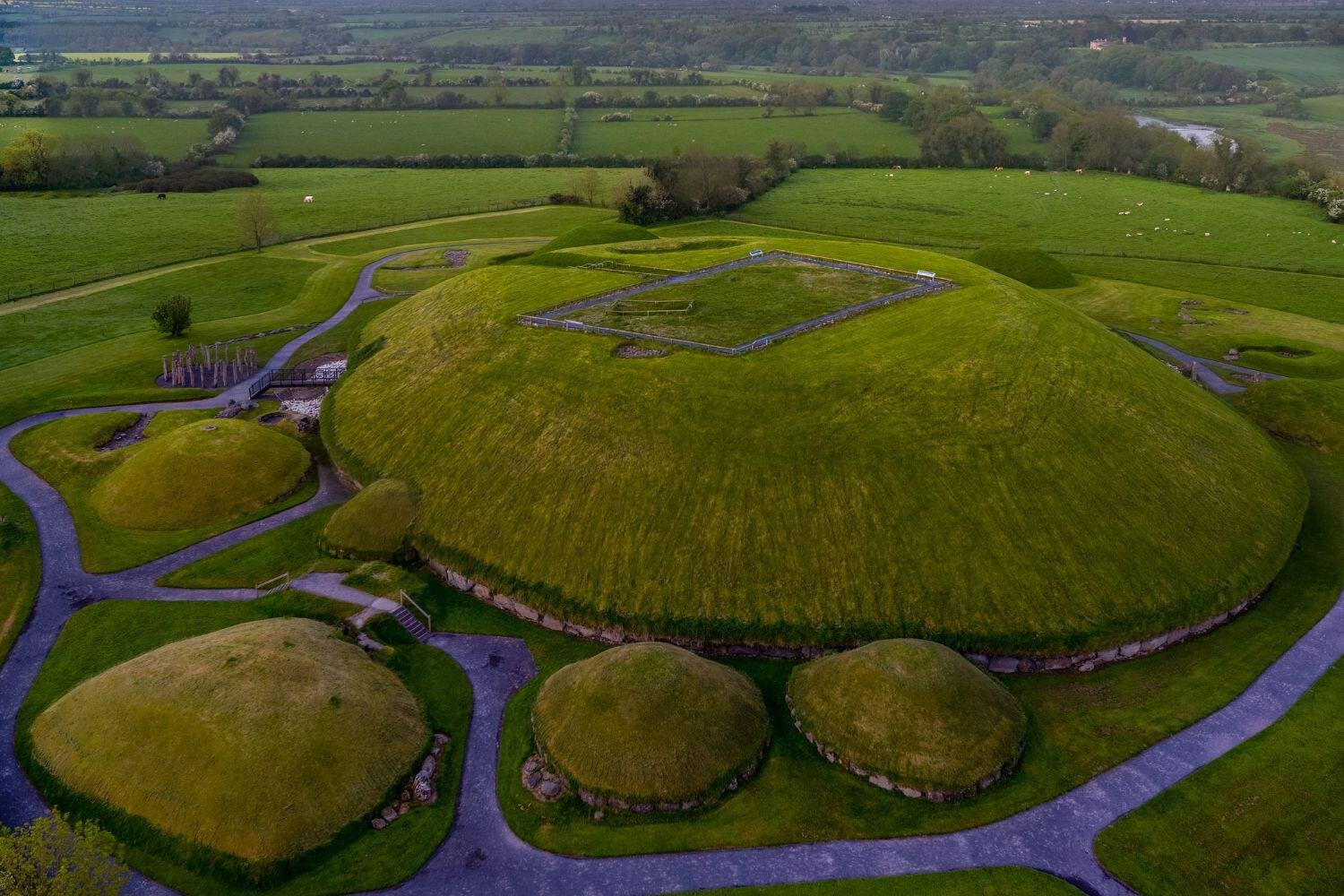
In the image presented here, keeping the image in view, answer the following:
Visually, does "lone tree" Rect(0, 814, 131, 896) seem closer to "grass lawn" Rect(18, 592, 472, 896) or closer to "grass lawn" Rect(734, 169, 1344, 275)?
"grass lawn" Rect(18, 592, 472, 896)

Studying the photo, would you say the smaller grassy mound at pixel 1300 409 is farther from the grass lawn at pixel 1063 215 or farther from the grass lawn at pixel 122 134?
the grass lawn at pixel 122 134

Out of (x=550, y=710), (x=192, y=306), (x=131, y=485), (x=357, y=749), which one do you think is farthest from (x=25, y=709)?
(x=192, y=306)

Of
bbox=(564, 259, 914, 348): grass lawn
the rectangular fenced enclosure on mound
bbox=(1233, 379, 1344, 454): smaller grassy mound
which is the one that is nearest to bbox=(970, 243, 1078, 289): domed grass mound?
the rectangular fenced enclosure on mound

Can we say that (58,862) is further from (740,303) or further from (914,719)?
(740,303)

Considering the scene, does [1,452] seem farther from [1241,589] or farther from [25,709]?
[1241,589]

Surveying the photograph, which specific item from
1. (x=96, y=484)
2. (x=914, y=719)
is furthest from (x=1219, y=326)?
(x=96, y=484)

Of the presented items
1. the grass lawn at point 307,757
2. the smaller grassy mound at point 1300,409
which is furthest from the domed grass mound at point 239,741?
the smaller grassy mound at point 1300,409
